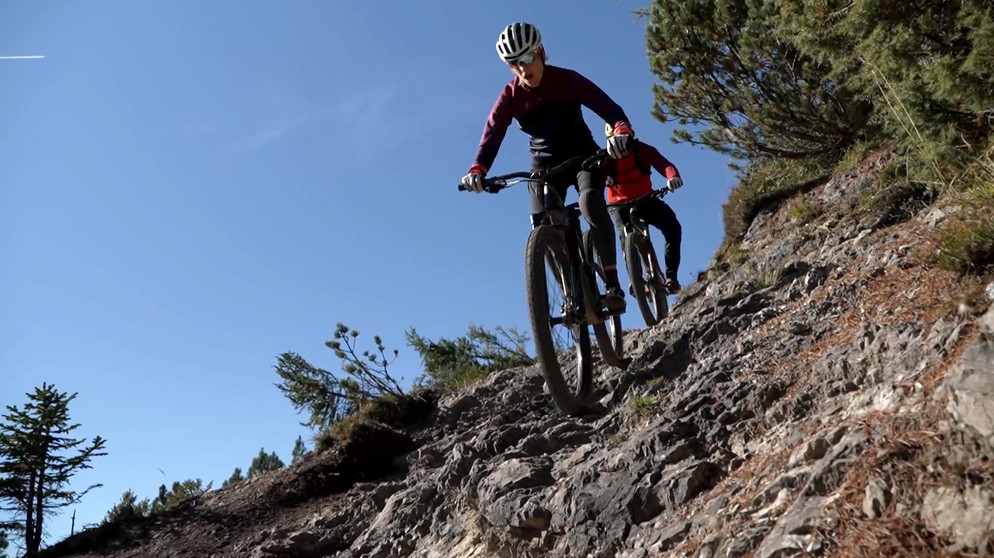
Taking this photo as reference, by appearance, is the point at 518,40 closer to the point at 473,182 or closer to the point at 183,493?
the point at 473,182

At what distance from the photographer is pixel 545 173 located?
Answer: 548cm

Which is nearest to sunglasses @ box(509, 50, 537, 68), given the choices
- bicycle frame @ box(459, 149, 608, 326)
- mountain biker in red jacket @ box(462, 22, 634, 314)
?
mountain biker in red jacket @ box(462, 22, 634, 314)

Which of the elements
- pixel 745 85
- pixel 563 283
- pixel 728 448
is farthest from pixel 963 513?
pixel 745 85

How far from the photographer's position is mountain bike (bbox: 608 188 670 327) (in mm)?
7285

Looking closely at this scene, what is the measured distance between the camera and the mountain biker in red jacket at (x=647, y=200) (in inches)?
297

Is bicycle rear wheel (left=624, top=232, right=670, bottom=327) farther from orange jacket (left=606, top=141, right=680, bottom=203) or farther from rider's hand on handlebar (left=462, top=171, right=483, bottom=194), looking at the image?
rider's hand on handlebar (left=462, top=171, right=483, bottom=194)

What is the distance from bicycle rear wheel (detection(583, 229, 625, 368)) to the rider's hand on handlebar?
0.86 metres

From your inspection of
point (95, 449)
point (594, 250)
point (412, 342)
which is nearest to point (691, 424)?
point (594, 250)

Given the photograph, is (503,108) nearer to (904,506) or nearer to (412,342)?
(904,506)

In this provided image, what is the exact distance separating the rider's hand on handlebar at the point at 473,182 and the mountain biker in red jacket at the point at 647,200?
2298mm

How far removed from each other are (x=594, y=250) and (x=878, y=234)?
198 cm

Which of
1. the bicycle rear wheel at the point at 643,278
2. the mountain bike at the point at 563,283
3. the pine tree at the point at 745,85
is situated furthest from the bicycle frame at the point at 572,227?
the pine tree at the point at 745,85

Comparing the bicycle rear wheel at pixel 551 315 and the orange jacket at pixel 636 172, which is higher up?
the orange jacket at pixel 636 172

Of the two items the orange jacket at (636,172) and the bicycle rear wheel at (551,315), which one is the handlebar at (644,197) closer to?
the orange jacket at (636,172)
